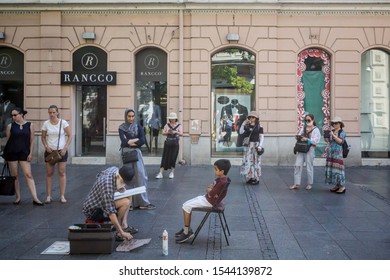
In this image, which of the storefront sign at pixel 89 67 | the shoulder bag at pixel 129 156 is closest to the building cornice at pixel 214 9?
the storefront sign at pixel 89 67

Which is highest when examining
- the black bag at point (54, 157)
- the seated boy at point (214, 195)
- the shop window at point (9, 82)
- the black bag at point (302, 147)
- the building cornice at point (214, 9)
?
the building cornice at point (214, 9)

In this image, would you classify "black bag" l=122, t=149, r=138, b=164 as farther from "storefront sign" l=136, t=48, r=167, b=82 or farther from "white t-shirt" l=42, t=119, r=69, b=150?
"storefront sign" l=136, t=48, r=167, b=82

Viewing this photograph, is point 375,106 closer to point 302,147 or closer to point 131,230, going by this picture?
point 302,147

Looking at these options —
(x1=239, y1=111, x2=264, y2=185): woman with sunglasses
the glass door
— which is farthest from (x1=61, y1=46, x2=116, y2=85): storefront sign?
(x1=239, y1=111, x2=264, y2=185): woman with sunglasses

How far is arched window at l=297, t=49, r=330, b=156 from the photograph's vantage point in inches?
722

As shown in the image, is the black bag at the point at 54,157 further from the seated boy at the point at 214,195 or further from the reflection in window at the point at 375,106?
the reflection in window at the point at 375,106

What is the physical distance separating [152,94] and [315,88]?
222 inches

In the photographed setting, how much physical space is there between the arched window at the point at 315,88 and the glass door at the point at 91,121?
6791mm

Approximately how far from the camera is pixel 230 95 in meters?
18.5

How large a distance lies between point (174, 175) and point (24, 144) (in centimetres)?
560

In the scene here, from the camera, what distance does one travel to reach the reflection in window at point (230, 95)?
18344mm

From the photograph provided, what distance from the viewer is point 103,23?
18.2m

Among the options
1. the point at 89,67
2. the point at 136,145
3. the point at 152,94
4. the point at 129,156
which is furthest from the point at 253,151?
the point at 89,67

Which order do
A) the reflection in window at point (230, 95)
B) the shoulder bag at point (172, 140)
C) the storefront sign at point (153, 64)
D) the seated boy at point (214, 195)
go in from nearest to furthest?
1. the seated boy at point (214, 195)
2. the shoulder bag at point (172, 140)
3. the reflection in window at point (230, 95)
4. the storefront sign at point (153, 64)
